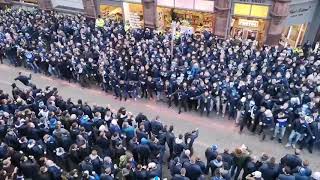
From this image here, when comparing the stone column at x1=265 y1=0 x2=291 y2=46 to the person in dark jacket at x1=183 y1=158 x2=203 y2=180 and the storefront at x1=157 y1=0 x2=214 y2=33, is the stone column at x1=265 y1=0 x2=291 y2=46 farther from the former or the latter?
the person in dark jacket at x1=183 y1=158 x2=203 y2=180

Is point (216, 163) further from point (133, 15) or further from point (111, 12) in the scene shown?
point (111, 12)

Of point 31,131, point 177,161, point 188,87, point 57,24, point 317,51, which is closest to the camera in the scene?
point 177,161

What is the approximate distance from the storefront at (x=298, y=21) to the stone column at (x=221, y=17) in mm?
3291

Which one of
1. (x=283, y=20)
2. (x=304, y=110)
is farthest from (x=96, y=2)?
(x=304, y=110)

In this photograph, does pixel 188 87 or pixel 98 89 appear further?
pixel 98 89

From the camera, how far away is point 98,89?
18844 millimetres

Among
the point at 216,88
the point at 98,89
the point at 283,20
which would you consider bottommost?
the point at 98,89

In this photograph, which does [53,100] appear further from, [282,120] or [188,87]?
[282,120]

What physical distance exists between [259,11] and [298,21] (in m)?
2.46

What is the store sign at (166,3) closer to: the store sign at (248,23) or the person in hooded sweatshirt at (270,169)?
the store sign at (248,23)

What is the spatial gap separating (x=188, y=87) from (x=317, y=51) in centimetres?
757

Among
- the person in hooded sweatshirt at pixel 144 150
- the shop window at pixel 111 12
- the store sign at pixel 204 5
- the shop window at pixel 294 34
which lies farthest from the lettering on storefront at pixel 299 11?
the person in hooded sweatshirt at pixel 144 150

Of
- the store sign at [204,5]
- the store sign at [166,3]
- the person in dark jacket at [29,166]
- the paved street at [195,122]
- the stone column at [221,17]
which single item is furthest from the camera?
the store sign at [166,3]

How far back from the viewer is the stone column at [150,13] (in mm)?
22087
